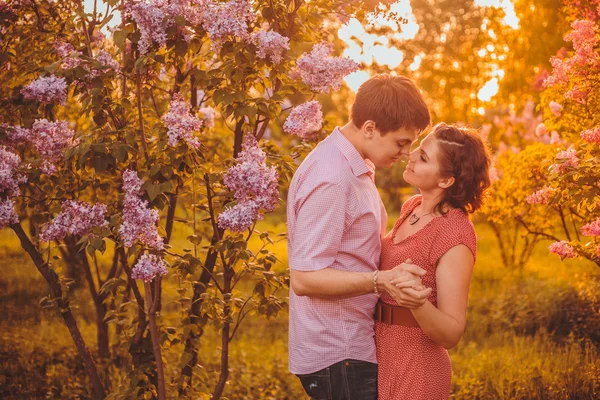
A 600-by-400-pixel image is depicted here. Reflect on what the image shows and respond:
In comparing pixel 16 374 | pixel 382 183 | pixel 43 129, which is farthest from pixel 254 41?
pixel 382 183

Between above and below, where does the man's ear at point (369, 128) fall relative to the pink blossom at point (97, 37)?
below

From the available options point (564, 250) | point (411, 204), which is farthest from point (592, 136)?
point (411, 204)

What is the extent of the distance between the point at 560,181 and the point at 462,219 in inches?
62.0

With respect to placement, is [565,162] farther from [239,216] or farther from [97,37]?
[97,37]

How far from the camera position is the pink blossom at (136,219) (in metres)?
3.32

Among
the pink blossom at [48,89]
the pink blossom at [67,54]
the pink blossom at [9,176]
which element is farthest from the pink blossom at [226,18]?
the pink blossom at [9,176]

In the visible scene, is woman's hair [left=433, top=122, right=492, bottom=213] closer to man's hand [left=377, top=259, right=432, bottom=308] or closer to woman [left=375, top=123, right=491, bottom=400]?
woman [left=375, top=123, right=491, bottom=400]

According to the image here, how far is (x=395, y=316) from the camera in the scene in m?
2.73

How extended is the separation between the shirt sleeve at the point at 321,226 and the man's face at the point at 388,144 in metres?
0.26

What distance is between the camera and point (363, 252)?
2.63 meters

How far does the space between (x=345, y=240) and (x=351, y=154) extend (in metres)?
0.32

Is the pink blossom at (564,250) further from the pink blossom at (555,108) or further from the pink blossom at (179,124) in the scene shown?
the pink blossom at (179,124)

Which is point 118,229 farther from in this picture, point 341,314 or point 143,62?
point 341,314

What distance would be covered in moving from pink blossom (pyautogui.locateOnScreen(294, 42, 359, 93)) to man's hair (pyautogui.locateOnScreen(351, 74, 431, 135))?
78 centimetres
